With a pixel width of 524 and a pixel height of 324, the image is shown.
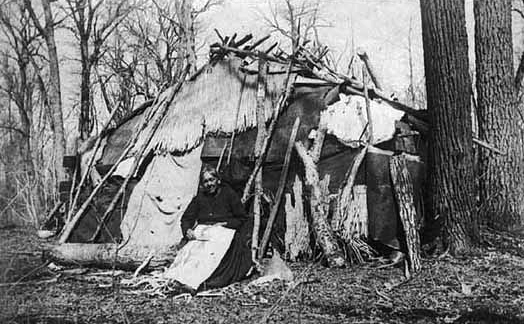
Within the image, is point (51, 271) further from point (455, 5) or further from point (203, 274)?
point (455, 5)

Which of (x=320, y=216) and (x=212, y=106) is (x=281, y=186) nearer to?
(x=320, y=216)

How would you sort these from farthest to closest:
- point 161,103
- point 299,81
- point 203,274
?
point 161,103, point 299,81, point 203,274

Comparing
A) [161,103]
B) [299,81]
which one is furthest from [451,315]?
[161,103]

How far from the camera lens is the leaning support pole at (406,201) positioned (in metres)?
7.36

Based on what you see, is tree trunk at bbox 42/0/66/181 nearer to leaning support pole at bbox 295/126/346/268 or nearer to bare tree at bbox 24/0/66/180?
bare tree at bbox 24/0/66/180

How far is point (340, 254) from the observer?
7840 millimetres

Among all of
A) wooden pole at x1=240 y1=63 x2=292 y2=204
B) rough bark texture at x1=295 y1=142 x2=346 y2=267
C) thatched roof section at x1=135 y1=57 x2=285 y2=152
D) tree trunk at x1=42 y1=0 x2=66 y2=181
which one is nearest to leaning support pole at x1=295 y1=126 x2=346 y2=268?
rough bark texture at x1=295 y1=142 x2=346 y2=267

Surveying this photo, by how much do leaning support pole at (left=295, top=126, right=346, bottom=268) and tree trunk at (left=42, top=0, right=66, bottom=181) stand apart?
470 inches

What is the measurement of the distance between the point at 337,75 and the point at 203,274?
4.43 meters

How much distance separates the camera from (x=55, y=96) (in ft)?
64.3

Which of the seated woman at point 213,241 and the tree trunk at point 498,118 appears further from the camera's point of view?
the tree trunk at point 498,118

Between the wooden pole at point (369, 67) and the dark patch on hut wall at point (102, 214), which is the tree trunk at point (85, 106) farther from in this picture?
the wooden pole at point (369, 67)

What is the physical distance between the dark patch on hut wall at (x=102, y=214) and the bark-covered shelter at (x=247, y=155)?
19 millimetres

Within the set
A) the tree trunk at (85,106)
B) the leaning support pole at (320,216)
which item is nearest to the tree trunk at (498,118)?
the leaning support pole at (320,216)
